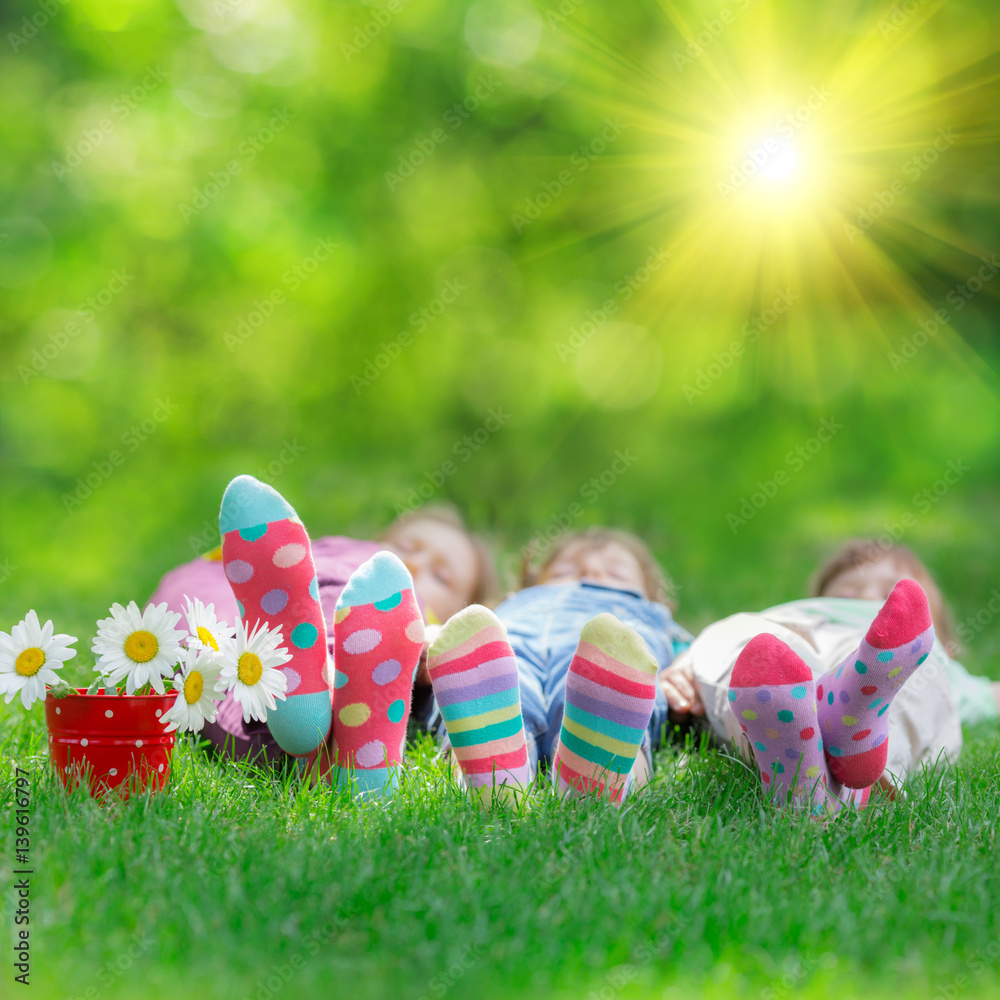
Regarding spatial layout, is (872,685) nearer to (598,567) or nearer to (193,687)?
(193,687)

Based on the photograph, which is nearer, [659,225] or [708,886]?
[708,886]

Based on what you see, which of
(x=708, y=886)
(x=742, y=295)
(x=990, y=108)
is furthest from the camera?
(x=742, y=295)

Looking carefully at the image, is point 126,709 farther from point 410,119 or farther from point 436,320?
point 410,119

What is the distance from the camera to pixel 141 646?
121 cm

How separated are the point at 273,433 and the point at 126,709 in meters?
5.55

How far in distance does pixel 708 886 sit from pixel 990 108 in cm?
550

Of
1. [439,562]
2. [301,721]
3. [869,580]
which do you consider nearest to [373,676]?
[301,721]

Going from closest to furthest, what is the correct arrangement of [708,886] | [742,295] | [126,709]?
[708,886]
[126,709]
[742,295]

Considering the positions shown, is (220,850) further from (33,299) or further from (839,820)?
(33,299)

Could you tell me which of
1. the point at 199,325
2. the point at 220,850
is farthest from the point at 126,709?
the point at 199,325

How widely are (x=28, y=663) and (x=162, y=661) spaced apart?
0.55 feet

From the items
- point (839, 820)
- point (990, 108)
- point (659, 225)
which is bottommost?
point (839, 820)

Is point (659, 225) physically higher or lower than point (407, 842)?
higher

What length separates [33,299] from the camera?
22.9 ft
